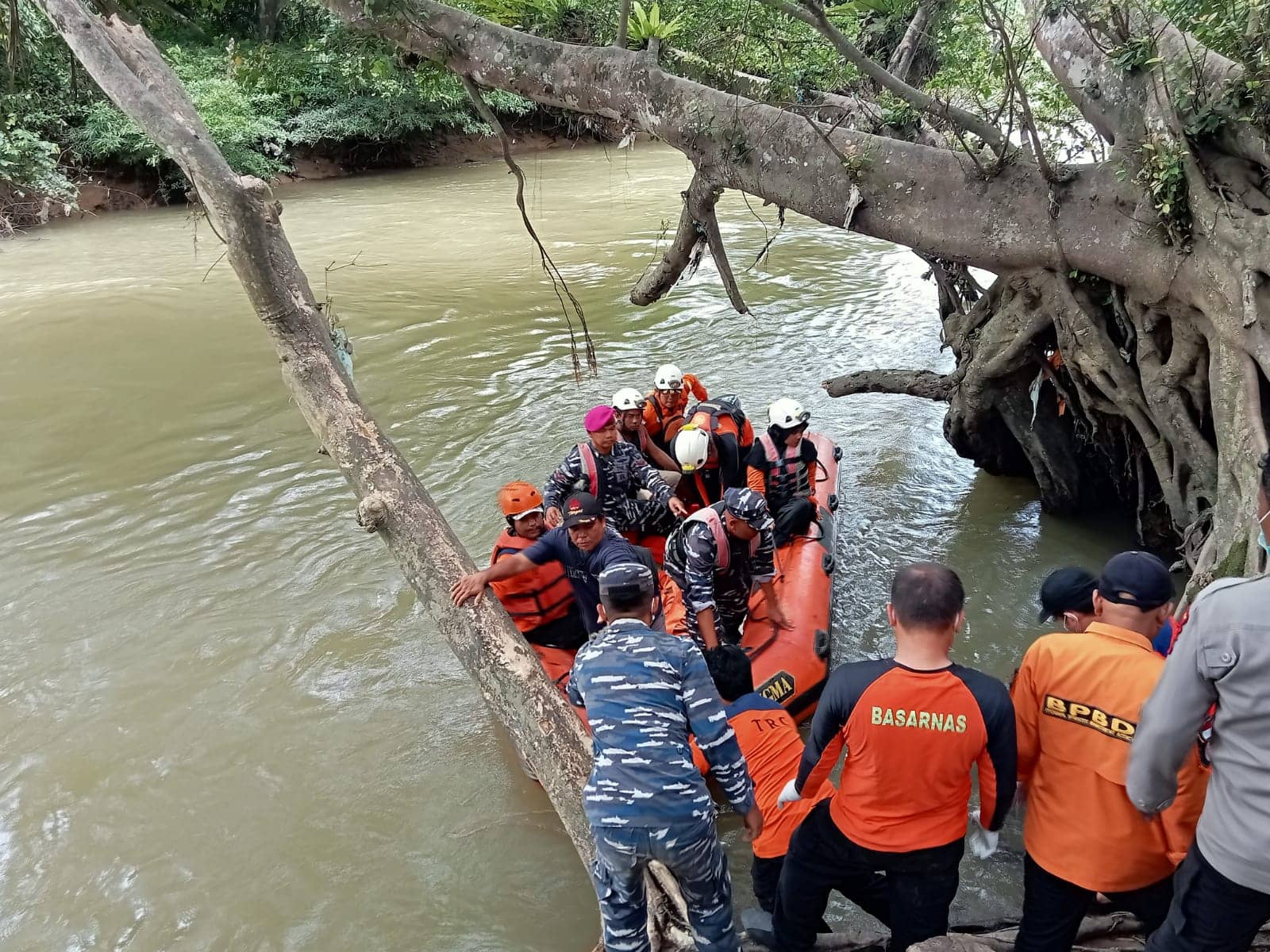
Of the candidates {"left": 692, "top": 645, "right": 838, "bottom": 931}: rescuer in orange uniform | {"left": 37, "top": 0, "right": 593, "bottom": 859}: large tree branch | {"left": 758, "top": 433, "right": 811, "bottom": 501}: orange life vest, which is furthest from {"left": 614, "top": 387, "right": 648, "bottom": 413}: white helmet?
{"left": 692, "top": 645, "right": 838, "bottom": 931}: rescuer in orange uniform

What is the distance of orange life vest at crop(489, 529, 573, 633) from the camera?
483 cm

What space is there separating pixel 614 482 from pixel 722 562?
1.36 m

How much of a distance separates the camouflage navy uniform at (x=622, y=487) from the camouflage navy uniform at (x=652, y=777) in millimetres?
2970

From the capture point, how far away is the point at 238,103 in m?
22.6

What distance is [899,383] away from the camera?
7.79 metres

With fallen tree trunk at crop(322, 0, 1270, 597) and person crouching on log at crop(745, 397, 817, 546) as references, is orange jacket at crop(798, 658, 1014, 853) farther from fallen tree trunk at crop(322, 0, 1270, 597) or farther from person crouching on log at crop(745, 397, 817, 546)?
person crouching on log at crop(745, 397, 817, 546)

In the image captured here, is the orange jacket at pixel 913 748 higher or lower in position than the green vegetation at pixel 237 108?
lower

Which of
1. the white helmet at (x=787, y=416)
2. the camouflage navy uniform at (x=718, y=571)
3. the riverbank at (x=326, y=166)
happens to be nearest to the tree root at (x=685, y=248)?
the white helmet at (x=787, y=416)

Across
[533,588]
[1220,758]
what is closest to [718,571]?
[533,588]

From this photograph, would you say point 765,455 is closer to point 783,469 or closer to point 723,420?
point 783,469

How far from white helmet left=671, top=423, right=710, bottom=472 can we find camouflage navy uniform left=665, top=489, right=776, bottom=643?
0.89m

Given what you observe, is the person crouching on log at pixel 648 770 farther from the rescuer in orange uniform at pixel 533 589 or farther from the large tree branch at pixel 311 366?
the rescuer in orange uniform at pixel 533 589

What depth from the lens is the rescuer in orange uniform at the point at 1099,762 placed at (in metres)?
2.29

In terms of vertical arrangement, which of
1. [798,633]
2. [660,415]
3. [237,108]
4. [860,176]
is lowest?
[798,633]
